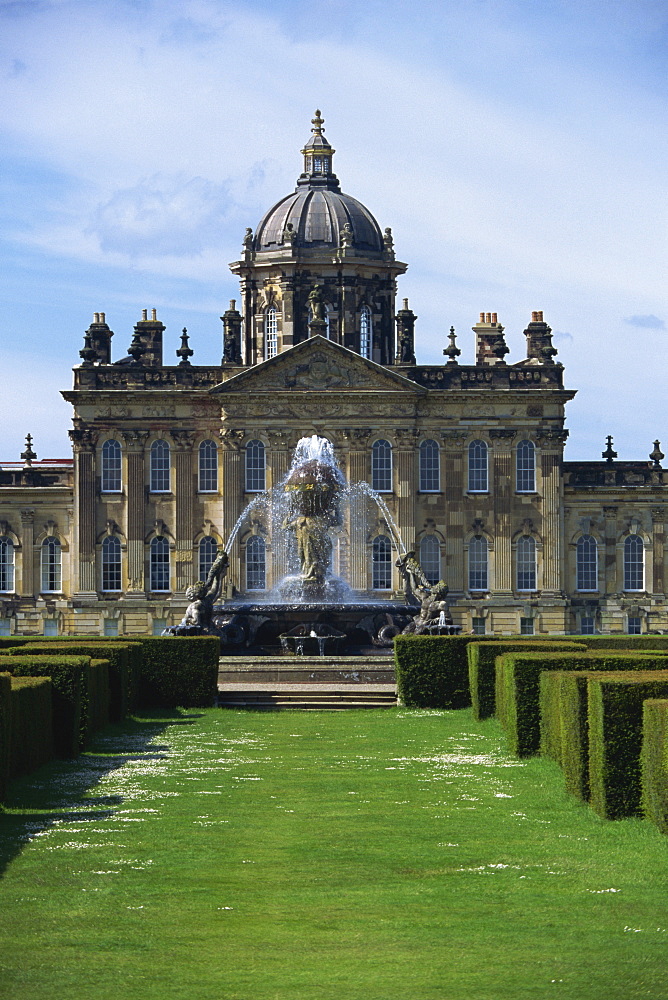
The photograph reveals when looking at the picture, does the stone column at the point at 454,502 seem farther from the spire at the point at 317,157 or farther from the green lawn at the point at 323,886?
the green lawn at the point at 323,886

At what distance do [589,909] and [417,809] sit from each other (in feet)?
16.0

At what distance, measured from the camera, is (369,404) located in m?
65.8

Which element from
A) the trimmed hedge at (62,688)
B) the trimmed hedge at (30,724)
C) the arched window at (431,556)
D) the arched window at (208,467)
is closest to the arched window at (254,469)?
the arched window at (208,467)

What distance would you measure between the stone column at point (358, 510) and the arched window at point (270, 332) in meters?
7.59

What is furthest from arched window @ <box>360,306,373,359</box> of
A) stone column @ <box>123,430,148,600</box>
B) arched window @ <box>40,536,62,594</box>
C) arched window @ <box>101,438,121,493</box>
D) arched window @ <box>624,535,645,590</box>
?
arched window @ <box>40,536,62,594</box>

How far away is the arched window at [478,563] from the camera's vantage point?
6612 centimetres

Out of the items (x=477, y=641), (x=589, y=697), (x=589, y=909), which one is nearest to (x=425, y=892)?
(x=589, y=909)

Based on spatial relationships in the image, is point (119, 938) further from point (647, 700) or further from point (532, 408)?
point (532, 408)

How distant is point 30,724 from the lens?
1966cm

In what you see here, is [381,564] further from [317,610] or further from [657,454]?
[317,610]

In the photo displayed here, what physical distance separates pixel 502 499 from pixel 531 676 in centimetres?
4363

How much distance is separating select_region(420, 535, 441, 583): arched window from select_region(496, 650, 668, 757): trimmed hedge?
41113mm

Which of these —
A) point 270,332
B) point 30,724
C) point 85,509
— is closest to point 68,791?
point 30,724

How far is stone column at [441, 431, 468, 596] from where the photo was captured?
66062 mm
